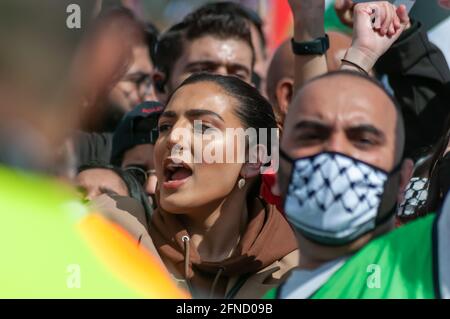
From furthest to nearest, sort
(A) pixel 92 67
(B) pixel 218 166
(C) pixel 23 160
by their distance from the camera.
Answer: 1. (A) pixel 92 67
2. (C) pixel 23 160
3. (B) pixel 218 166

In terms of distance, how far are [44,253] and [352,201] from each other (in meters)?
0.98

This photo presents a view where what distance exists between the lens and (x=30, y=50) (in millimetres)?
3885

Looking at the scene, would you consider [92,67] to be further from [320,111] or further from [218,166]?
[320,111]

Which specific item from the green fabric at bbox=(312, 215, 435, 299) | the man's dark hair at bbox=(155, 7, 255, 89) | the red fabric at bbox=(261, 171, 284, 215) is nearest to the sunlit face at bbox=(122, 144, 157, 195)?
the man's dark hair at bbox=(155, 7, 255, 89)

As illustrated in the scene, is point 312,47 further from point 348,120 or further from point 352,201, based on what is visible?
point 352,201

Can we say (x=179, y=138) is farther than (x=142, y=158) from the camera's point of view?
No

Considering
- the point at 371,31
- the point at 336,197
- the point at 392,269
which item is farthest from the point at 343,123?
the point at 371,31

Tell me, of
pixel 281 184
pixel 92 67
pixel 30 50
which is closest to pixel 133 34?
pixel 92 67

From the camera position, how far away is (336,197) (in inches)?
86.4

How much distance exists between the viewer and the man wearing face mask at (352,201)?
2.18 m

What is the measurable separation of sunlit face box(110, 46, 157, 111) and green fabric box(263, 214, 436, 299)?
244 centimetres

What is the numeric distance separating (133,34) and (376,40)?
2138mm

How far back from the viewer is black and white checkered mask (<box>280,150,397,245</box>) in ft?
7.20

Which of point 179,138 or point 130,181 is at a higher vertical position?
point 179,138
